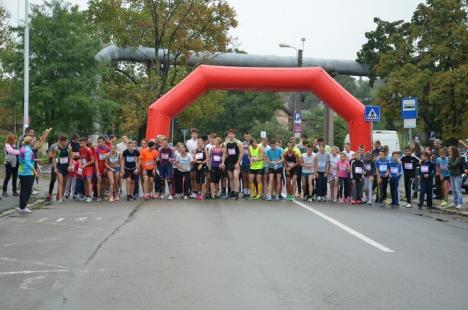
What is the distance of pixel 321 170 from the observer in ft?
61.8

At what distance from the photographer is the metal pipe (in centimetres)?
4169

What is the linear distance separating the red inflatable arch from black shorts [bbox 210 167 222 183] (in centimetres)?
444

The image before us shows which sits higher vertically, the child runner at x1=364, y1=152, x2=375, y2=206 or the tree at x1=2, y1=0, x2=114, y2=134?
the tree at x1=2, y1=0, x2=114, y2=134

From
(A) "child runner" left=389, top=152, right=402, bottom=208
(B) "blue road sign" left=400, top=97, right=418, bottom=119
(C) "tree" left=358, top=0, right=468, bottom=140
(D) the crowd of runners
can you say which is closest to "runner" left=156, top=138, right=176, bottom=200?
(D) the crowd of runners

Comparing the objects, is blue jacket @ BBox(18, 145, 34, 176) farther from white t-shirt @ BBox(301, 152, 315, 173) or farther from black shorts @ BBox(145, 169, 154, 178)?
white t-shirt @ BBox(301, 152, 315, 173)

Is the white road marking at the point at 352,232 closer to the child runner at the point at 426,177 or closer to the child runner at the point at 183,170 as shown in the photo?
the child runner at the point at 426,177

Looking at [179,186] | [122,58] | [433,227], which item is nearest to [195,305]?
[433,227]

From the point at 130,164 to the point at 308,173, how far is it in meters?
5.04

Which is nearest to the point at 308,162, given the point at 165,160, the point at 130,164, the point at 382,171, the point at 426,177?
the point at 382,171

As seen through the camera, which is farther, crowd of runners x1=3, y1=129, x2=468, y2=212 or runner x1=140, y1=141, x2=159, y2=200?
runner x1=140, y1=141, x2=159, y2=200

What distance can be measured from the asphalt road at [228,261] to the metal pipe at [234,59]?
28.2 meters

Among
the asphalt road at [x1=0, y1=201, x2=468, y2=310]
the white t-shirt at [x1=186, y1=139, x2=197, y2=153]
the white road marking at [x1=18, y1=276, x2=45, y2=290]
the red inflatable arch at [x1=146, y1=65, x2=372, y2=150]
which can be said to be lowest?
the white road marking at [x1=18, y1=276, x2=45, y2=290]

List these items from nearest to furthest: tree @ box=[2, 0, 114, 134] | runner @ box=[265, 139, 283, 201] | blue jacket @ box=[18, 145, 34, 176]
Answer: blue jacket @ box=[18, 145, 34, 176], runner @ box=[265, 139, 283, 201], tree @ box=[2, 0, 114, 134]

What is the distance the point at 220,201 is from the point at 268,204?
1.42 metres
